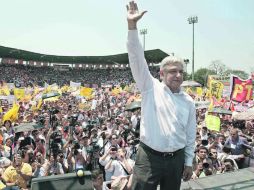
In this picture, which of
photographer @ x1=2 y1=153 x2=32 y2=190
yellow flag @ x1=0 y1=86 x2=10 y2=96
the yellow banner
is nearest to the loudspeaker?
photographer @ x1=2 y1=153 x2=32 y2=190

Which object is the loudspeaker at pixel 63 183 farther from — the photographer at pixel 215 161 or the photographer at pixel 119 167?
the photographer at pixel 215 161

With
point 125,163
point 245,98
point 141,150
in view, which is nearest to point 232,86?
point 245,98

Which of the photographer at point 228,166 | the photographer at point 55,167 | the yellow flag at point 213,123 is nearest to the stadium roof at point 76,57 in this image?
the yellow flag at point 213,123

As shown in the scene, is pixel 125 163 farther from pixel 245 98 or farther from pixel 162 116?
pixel 245 98

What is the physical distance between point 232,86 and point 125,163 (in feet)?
24.0

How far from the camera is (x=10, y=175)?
5.71 m

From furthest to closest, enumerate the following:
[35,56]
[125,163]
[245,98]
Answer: [35,56], [245,98], [125,163]

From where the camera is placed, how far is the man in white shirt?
2164 mm

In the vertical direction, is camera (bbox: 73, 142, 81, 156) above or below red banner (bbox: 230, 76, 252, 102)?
below

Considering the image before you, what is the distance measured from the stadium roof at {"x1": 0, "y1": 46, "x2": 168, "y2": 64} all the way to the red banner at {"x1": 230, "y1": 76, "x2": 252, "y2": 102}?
40197 millimetres

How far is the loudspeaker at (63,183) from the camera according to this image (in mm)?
2203

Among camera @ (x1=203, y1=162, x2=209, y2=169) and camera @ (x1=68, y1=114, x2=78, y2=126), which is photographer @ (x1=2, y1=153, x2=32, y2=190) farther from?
camera @ (x1=68, y1=114, x2=78, y2=126)

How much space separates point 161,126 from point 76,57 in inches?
2244

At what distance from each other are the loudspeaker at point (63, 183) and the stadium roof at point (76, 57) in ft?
156
